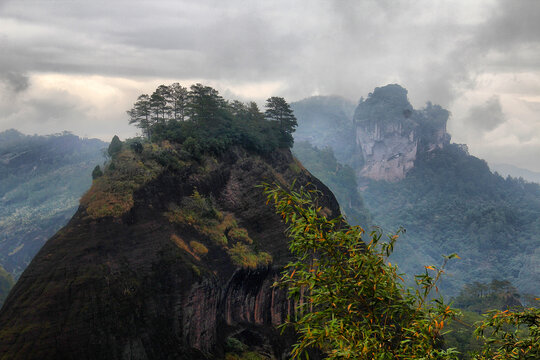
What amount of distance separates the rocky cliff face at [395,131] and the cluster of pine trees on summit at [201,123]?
146716 millimetres

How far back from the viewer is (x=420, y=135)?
17100 cm

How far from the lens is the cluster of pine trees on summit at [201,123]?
30094mm

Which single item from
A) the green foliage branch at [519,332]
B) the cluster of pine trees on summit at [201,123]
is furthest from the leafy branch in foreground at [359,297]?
the cluster of pine trees on summit at [201,123]

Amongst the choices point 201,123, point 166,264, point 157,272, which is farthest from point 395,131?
point 157,272

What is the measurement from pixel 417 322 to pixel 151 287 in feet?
50.7

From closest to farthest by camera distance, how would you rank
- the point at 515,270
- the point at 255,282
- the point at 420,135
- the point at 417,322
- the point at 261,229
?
the point at 417,322 → the point at 255,282 → the point at 261,229 → the point at 515,270 → the point at 420,135

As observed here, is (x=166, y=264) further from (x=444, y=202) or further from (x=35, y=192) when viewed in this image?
(x=444, y=202)

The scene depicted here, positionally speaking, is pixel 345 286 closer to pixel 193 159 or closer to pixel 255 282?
pixel 255 282

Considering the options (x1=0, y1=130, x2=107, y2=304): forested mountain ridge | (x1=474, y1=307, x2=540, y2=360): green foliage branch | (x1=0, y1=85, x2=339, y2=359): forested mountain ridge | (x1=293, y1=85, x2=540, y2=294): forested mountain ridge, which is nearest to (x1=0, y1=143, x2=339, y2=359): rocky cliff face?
(x1=0, y1=85, x2=339, y2=359): forested mountain ridge

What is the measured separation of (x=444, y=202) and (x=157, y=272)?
150m

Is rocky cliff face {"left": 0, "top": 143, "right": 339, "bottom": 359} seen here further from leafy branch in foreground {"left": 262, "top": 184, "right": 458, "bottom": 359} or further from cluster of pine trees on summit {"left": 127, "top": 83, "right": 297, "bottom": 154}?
leafy branch in foreground {"left": 262, "top": 184, "right": 458, "bottom": 359}

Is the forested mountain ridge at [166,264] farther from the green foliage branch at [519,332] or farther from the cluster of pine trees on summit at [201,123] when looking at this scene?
the green foliage branch at [519,332]

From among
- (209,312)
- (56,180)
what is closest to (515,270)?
(209,312)

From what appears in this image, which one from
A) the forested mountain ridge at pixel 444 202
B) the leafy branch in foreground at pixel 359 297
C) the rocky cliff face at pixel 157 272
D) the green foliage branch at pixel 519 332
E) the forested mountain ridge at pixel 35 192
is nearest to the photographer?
→ the leafy branch in foreground at pixel 359 297
